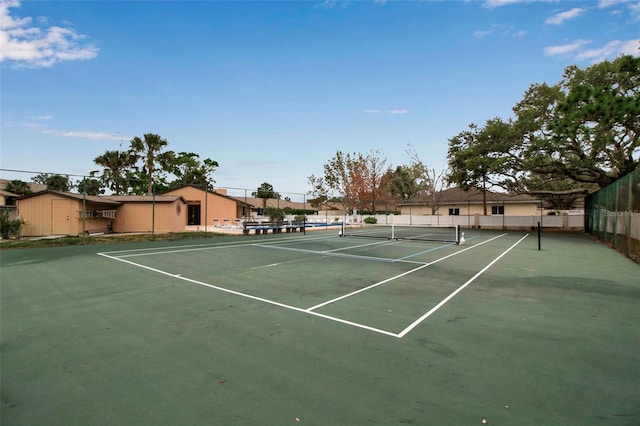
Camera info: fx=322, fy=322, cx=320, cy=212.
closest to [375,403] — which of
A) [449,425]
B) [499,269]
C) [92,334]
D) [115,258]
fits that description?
[449,425]

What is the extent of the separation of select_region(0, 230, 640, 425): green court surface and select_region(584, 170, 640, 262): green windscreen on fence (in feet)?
13.9

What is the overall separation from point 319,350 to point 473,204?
38180 mm

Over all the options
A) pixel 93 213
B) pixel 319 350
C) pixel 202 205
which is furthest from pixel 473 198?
pixel 319 350

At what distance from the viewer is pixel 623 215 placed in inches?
489

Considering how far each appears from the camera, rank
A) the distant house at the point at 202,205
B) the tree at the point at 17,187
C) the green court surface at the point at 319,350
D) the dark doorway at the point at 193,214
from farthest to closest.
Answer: the tree at the point at 17,187, the dark doorway at the point at 193,214, the distant house at the point at 202,205, the green court surface at the point at 319,350

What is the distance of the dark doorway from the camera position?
102ft

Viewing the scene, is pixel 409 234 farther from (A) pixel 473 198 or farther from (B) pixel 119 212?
(B) pixel 119 212

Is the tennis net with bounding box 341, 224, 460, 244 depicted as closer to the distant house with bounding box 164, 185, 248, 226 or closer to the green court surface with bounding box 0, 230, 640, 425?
the green court surface with bounding box 0, 230, 640, 425

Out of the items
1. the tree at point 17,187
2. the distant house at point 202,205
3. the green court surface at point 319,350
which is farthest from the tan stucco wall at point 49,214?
the tree at point 17,187

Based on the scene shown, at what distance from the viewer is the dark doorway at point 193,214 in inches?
1224

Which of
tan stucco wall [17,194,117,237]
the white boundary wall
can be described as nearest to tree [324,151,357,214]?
the white boundary wall

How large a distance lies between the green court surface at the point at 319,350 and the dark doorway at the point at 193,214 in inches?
949

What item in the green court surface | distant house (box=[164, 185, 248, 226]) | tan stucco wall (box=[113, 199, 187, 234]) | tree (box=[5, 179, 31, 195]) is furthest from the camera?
tree (box=[5, 179, 31, 195])

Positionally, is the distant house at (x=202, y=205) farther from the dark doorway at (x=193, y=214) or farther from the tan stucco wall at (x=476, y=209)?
the tan stucco wall at (x=476, y=209)
